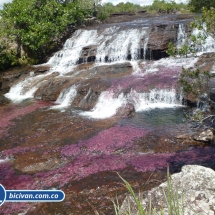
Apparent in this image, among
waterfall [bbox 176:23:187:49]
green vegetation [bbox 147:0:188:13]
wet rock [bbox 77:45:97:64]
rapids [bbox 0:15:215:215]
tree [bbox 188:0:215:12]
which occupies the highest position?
green vegetation [bbox 147:0:188:13]

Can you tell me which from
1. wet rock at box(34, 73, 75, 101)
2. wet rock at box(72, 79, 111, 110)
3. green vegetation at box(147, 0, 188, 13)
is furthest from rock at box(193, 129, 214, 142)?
green vegetation at box(147, 0, 188, 13)

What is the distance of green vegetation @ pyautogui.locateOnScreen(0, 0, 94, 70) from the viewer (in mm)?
28781

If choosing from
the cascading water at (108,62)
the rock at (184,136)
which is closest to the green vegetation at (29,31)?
the cascading water at (108,62)

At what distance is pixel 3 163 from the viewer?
39.0 feet

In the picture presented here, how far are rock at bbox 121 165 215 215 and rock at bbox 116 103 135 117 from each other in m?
11.1

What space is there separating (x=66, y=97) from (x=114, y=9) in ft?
153

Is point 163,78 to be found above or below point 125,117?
above

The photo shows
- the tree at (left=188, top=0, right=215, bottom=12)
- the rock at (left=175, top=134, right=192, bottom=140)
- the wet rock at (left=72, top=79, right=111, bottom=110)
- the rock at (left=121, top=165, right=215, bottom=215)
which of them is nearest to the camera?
the rock at (left=121, top=165, right=215, bottom=215)

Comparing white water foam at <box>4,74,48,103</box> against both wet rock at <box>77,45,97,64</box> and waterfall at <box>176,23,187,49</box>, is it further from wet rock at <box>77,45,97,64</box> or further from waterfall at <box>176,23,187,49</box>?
waterfall at <box>176,23,187,49</box>

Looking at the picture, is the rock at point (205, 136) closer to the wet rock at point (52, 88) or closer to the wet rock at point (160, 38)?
the wet rock at point (52, 88)

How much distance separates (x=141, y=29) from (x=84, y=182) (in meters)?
21.4

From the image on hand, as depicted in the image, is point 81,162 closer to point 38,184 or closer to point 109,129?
point 38,184

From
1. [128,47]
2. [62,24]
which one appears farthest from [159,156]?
[62,24]

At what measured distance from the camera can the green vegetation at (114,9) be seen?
4500 cm
